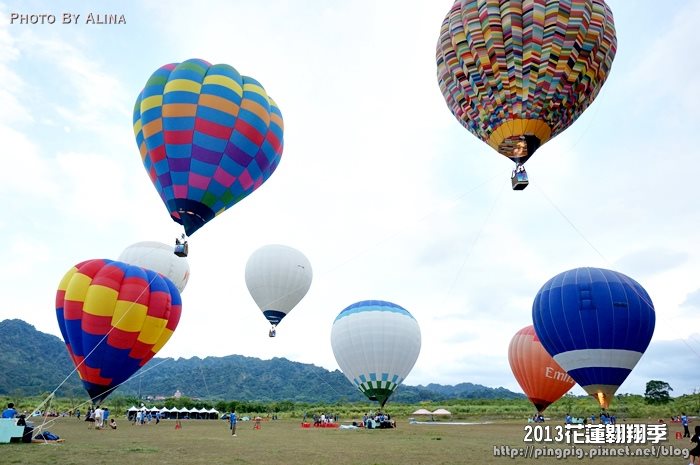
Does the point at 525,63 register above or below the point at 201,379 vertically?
above

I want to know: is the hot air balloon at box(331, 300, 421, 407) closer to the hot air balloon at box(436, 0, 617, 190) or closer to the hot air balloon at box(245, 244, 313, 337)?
the hot air balloon at box(245, 244, 313, 337)

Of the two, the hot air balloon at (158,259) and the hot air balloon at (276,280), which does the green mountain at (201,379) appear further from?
the hot air balloon at (276,280)

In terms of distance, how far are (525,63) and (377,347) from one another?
1805cm

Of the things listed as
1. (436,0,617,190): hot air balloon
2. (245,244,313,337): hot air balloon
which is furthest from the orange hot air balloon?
(436,0,617,190): hot air balloon

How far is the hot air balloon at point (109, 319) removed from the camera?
1717 centimetres

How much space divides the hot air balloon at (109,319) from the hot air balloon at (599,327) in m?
16.0

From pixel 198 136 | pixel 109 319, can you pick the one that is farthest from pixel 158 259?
pixel 198 136

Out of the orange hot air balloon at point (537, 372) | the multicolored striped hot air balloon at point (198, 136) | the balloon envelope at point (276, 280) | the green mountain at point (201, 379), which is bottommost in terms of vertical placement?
the green mountain at point (201, 379)

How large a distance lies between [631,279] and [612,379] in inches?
200

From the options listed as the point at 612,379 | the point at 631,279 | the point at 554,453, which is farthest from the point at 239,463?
the point at 631,279

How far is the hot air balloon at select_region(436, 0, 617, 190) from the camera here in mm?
14023

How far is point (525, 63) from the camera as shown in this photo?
14.2 meters

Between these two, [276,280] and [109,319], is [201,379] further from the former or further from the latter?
[109,319]

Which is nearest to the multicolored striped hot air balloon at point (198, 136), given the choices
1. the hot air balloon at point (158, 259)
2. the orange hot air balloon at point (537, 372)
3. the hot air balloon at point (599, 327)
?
the hot air balloon at point (599, 327)
